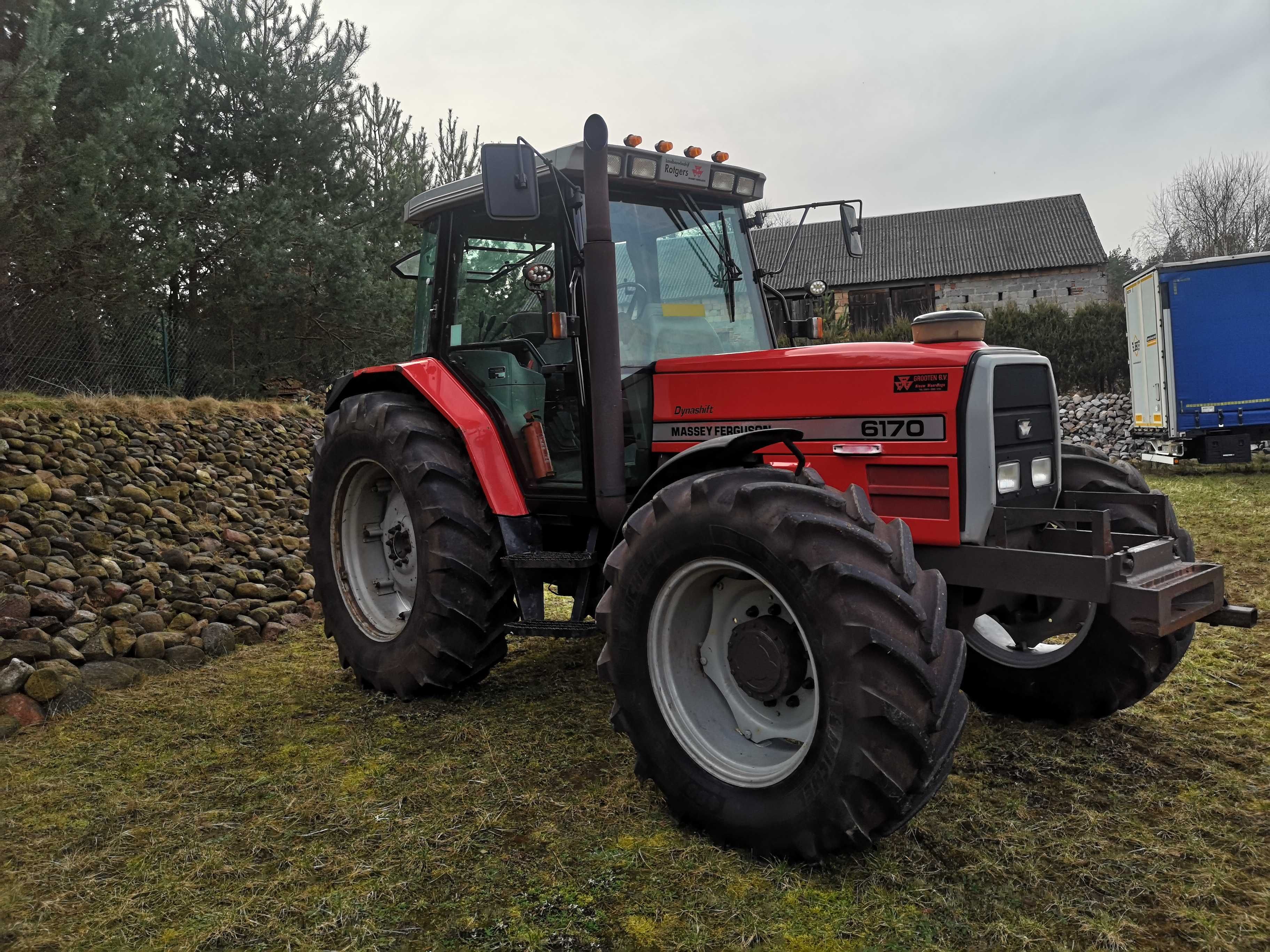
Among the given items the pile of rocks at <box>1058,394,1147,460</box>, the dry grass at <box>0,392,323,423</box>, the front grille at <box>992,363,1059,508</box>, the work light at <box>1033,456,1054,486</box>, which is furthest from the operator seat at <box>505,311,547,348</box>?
the pile of rocks at <box>1058,394,1147,460</box>

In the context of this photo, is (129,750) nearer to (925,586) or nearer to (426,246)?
(426,246)

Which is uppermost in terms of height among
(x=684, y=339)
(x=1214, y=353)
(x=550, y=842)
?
(x=1214, y=353)

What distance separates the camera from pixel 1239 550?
7.32 m

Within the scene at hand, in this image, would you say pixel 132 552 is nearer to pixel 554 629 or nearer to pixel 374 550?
pixel 374 550

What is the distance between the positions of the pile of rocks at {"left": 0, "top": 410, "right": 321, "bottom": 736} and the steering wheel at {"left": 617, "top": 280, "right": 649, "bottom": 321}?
10.4 feet

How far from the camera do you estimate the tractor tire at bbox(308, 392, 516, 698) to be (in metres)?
4.04

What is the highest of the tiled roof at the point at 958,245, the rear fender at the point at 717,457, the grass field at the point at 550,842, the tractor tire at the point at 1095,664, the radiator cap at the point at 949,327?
the tiled roof at the point at 958,245

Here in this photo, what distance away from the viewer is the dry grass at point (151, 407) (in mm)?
8898

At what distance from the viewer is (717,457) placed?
3.11 m

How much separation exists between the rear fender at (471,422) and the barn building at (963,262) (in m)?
23.3

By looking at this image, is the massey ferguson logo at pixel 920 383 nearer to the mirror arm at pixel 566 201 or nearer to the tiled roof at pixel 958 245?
the mirror arm at pixel 566 201

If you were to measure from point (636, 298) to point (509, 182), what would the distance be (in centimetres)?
82

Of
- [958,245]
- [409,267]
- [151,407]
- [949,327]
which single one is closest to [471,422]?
[409,267]

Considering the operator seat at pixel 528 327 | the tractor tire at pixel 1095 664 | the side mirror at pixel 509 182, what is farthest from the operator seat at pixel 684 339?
the tractor tire at pixel 1095 664
